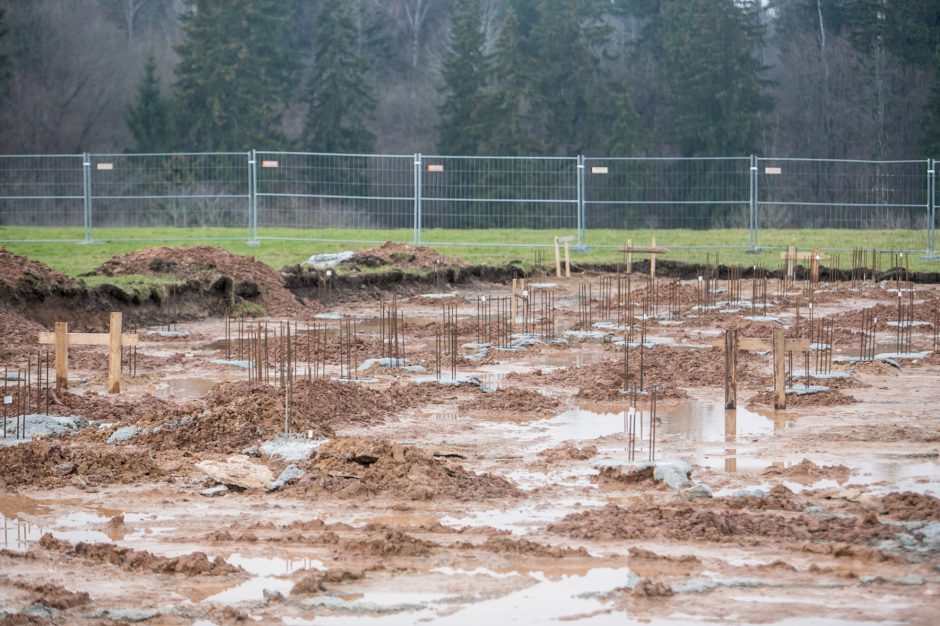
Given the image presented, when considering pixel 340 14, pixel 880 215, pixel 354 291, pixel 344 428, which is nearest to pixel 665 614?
pixel 344 428

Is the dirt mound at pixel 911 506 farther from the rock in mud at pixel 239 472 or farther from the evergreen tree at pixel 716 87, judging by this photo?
the evergreen tree at pixel 716 87

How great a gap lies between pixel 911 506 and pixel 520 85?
35633mm

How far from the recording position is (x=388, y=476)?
818 centimetres

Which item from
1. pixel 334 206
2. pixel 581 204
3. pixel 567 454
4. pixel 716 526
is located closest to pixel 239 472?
pixel 567 454

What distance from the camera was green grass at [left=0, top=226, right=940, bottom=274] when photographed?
76.5ft

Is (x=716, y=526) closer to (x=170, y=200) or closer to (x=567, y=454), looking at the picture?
(x=567, y=454)

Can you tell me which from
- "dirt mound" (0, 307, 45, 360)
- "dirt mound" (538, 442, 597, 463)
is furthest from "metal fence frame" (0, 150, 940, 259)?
"dirt mound" (538, 442, 597, 463)

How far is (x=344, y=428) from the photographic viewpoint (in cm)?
1008

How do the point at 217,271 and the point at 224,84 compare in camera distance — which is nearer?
the point at 217,271

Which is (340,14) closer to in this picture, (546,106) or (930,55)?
(546,106)

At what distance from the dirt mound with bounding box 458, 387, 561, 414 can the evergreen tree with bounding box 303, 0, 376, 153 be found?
31.5 m

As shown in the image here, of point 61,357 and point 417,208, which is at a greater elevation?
point 417,208

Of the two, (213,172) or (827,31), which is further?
(827,31)

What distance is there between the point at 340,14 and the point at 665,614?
3955 cm
